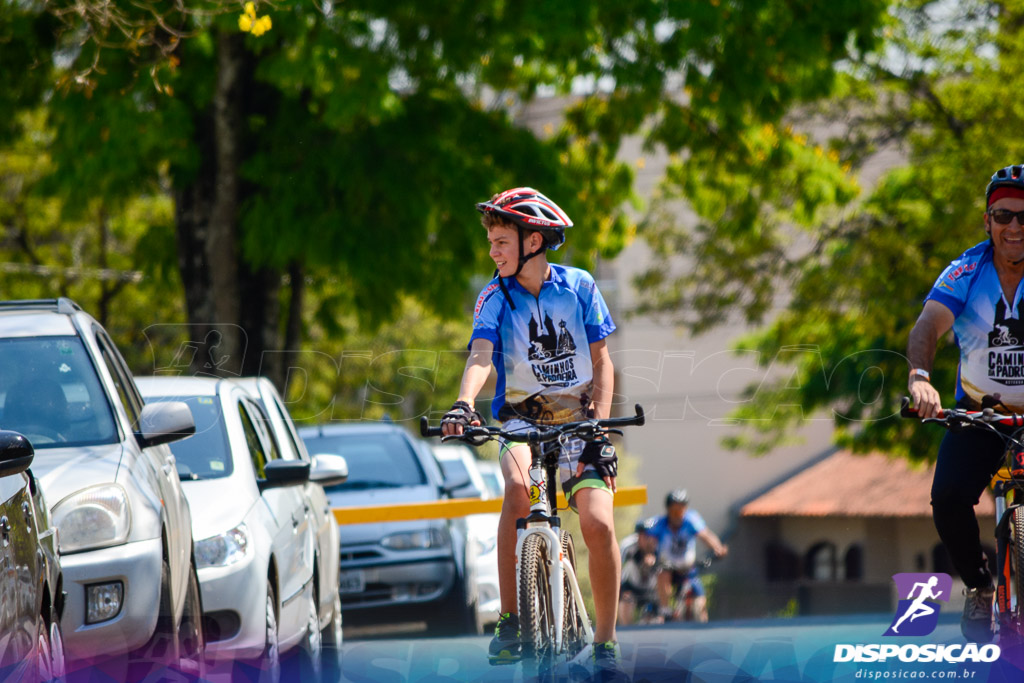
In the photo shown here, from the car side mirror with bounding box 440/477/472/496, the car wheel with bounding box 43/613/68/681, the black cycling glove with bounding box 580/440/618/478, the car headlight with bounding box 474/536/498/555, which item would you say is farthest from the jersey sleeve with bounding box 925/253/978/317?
the car headlight with bounding box 474/536/498/555

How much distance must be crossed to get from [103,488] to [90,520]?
0.15 m

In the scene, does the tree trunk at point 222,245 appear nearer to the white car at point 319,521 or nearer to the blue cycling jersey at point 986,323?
the white car at point 319,521

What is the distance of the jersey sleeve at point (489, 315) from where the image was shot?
20.1 ft

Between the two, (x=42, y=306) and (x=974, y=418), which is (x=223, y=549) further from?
(x=974, y=418)

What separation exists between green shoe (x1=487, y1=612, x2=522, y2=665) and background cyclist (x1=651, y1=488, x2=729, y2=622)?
10198 mm

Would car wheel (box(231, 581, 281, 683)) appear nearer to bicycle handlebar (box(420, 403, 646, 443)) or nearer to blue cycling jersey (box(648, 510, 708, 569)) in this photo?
bicycle handlebar (box(420, 403, 646, 443))

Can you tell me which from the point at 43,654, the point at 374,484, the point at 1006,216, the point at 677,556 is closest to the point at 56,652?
the point at 43,654

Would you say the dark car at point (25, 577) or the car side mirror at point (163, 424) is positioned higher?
the car side mirror at point (163, 424)

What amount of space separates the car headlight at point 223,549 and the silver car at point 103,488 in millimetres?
403

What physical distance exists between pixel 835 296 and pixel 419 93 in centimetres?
706

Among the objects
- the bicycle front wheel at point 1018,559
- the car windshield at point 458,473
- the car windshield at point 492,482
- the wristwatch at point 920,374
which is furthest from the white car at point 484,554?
the bicycle front wheel at point 1018,559

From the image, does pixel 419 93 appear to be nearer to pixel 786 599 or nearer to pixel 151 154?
pixel 151 154

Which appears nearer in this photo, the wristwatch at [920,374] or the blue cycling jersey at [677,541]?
the wristwatch at [920,374]

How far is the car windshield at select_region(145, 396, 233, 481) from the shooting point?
342 inches
